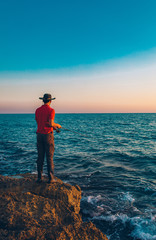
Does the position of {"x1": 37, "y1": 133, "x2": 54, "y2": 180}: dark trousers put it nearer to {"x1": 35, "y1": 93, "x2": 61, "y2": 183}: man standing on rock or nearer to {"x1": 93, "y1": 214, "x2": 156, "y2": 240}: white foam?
{"x1": 35, "y1": 93, "x2": 61, "y2": 183}: man standing on rock

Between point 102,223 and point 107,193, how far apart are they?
2.17m

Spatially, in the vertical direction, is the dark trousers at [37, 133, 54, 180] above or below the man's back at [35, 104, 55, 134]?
below

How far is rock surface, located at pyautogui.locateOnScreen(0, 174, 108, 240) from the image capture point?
139 inches

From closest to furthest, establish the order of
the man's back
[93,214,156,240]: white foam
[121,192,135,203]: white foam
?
[93,214,156,240]: white foam < the man's back < [121,192,135,203]: white foam

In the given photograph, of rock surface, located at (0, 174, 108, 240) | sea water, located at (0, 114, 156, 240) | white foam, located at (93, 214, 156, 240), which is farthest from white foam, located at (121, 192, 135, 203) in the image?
rock surface, located at (0, 174, 108, 240)

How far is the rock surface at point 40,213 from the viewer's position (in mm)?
3520

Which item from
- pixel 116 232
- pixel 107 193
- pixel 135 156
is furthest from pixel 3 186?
pixel 135 156

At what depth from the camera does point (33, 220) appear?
3992 millimetres

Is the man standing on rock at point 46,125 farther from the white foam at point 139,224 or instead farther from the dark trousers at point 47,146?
the white foam at point 139,224

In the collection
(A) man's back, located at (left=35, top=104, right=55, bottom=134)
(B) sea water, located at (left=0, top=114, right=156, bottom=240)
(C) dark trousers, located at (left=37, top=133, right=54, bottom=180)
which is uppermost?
(A) man's back, located at (left=35, top=104, right=55, bottom=134)

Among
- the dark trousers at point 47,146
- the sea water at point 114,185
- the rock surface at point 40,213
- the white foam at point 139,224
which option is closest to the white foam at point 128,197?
the sea water at point 114,185

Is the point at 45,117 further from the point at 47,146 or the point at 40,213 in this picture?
the point at 40,213

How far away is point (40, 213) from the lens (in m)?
4.29

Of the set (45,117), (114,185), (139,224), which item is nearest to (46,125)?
(45,117)
